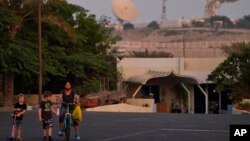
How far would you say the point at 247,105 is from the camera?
132ft

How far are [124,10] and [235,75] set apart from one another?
412 ft

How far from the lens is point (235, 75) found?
46.0 m

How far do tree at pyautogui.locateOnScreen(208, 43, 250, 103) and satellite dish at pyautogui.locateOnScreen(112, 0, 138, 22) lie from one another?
120 m

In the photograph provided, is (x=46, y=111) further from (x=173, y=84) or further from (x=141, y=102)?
(x=173, y=84)

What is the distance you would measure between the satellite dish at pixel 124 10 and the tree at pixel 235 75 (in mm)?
119875

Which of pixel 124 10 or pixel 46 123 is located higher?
pixel 124 10

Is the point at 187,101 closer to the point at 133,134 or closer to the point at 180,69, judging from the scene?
the point at 180,69

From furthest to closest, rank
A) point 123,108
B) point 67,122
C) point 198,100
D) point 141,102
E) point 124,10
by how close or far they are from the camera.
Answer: point 124,10, point 198,100, point 141,102, point 123,108, point 67,122

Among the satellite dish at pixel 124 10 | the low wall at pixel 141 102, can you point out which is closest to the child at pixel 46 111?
the low wall at pixel 141 102

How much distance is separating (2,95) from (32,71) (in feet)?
10.9

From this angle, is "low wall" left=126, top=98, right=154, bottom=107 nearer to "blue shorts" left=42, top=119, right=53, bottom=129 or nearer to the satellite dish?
"blue shorts" left=42, top=119, right=53, bottom=129

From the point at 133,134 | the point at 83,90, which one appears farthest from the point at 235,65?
the point at 133,134

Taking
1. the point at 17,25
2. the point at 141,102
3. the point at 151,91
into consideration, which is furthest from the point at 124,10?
the point at 17,25

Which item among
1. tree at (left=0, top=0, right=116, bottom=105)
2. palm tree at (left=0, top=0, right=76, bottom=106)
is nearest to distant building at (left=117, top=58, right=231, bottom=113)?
tree at (left=0, top=0, right=116, bottom=105)
